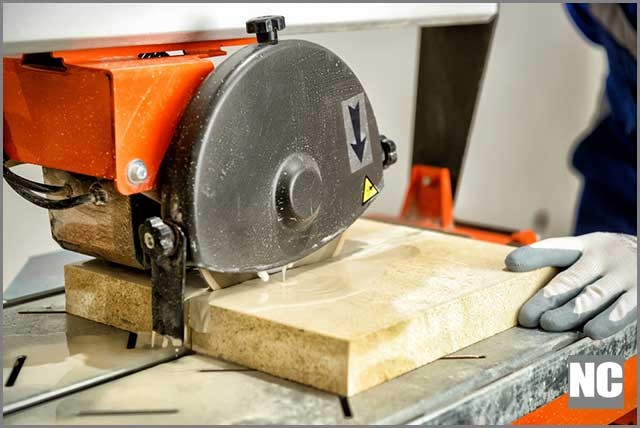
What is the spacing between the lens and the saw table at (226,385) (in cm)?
107

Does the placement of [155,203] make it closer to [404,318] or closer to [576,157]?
[404,318]

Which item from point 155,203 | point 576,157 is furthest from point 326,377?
point 576,157

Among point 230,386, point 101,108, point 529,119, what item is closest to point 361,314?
→ point 230,386

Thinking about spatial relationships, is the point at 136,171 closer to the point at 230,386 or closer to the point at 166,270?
the point at 166,270

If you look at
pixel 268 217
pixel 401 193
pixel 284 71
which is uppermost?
pixel 284 71

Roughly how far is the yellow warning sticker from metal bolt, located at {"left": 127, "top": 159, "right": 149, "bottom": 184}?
375mm

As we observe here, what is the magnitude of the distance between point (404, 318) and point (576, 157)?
5.88ft

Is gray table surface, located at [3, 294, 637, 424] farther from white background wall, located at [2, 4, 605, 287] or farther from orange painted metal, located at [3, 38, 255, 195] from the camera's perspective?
white background wall, located at [2, 4, 605, 287]

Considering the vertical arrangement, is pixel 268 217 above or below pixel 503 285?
above

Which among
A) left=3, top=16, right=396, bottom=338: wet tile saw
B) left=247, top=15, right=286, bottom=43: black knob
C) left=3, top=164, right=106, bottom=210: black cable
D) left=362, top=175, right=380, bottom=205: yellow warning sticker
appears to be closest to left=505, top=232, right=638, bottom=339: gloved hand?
left=362, top=175, right=380, bottom=205: yellow warning sticker

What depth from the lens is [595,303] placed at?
137cm

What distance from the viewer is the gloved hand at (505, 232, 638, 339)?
134cm

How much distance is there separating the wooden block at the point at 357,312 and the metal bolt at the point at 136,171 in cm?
20

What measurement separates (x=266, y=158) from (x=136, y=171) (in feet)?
0.56
